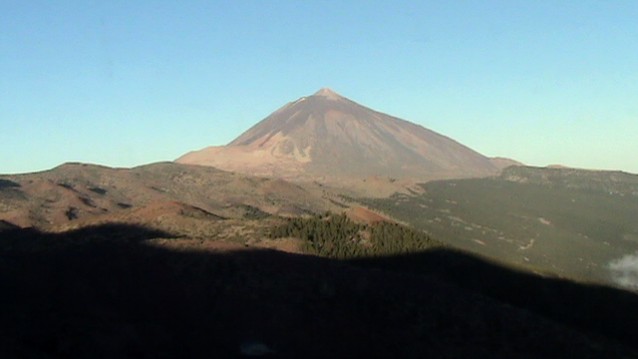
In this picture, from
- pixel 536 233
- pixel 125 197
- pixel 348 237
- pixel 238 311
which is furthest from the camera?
pixel 125 197

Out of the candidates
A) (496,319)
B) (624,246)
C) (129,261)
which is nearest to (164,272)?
(129,261)

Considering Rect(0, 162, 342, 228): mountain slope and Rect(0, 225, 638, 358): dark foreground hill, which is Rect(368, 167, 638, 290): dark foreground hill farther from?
Rect(0, 225, 638, 358): dark foreground hill

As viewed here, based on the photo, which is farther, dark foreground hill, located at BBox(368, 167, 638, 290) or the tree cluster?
dark foreground hill, located at BBox(368, 167, 638, 290)

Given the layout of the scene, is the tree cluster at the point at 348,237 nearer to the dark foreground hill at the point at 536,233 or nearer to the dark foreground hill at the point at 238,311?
the dark foreground hill at the point at 238,311

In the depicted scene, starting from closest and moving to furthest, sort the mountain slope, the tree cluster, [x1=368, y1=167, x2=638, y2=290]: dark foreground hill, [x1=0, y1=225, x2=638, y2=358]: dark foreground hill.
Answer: [x1=0, y1=225, x2=638, y2=358]: dark foreground hill → the tree cluster → the mountain slope → [x1=368, y1=167, x2=638, y2=290]: dark foreground hill

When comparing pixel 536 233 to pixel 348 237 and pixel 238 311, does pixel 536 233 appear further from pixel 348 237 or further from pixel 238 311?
pixel 238 311

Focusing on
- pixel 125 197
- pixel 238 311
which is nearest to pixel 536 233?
pixel 125 197

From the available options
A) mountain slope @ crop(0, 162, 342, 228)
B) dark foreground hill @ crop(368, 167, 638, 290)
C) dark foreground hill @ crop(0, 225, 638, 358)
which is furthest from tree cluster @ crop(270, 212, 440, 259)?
dark foreground hill @ crop(368, 167, 638, 290)

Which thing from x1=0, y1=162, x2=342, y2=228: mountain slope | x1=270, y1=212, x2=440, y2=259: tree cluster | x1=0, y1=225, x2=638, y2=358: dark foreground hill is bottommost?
x1=0, y1=225, x2=638, y2=358: dark foreground hill
